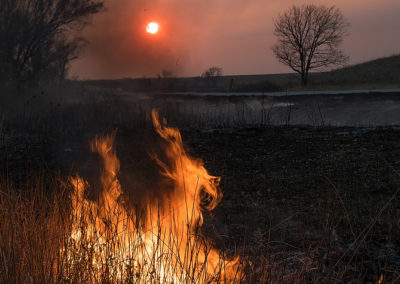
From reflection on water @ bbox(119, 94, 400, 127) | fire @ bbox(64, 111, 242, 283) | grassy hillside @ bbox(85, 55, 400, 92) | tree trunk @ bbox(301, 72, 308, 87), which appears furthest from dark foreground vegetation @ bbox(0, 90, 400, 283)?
tree trunk @ bbox(301, 72, 308, 87)

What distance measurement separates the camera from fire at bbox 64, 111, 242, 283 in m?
3.06

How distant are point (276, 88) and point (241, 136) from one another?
67.5 ft

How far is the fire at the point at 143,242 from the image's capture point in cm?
306

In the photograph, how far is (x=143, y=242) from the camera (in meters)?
3.33

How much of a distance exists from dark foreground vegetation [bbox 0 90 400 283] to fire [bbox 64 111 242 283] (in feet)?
0.45

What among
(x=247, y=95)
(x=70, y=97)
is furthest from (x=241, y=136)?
(x=70, y=97)

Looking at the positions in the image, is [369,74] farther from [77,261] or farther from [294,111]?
[77,261]

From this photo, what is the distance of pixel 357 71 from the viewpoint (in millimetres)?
36156

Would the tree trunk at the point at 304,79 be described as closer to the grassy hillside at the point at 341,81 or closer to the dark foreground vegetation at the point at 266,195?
the grassy hillside at the point at 341,81

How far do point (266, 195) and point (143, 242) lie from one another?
3.79 m

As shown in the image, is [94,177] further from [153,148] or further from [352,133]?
[352,133]

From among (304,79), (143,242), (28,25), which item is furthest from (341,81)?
(143,242)

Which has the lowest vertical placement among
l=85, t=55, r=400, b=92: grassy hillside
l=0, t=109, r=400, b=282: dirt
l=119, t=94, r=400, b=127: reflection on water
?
l=0, t=109, r=400, b=282: dirt

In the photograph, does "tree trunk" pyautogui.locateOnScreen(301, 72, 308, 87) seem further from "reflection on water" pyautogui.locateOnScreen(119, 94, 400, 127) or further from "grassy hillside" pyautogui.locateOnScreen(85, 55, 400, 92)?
"reflection on water" pyautogui.locateOnScreen(119, 94, 400, 127)
